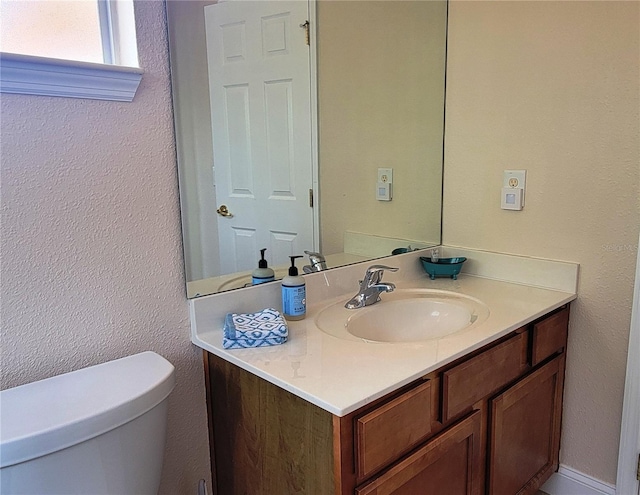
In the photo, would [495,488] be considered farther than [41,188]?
Yes

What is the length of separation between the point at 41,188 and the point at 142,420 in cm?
52

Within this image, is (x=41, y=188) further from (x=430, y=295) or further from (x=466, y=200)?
(x=466, y=200)

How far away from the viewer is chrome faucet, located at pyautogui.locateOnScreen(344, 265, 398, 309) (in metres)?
1.60

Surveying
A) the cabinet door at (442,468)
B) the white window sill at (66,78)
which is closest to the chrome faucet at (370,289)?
the cabinet door at (442,468)

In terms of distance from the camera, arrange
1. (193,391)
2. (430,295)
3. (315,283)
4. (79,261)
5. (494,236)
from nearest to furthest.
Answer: (79,261)
(193,391)
(315,283)
(430,295)
(494,236)

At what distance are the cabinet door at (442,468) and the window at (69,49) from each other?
103cm

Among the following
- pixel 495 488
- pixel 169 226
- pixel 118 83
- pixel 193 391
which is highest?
pixel 118 83

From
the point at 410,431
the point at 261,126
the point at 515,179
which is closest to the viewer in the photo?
the point at 410,431

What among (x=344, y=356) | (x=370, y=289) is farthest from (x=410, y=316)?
(x=344, y=356)

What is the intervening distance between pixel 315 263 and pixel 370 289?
0.20m

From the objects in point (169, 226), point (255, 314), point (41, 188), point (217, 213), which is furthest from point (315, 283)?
point (41, 188)

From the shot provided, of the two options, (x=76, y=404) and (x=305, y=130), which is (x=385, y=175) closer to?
(x=305, y=130)

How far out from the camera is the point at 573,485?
5.93ft

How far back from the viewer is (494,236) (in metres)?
1.90
